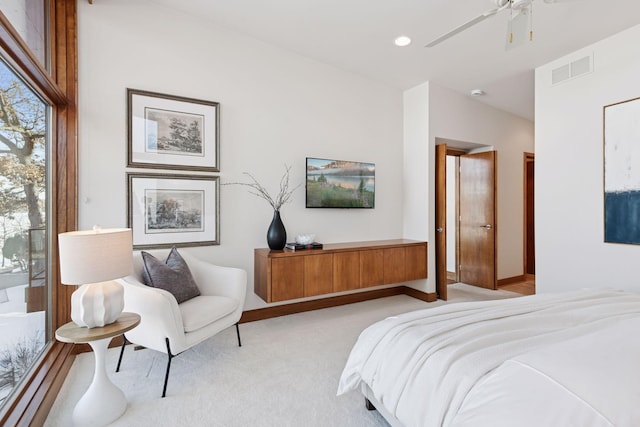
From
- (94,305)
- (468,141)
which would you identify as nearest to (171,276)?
(94,305)

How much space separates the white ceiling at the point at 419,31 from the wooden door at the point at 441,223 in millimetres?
1056

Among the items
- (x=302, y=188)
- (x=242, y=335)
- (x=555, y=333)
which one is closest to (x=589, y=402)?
(x=555, y=333)

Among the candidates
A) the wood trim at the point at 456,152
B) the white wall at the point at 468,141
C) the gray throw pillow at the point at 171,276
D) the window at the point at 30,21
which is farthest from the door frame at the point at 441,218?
the window at the point at 30,21

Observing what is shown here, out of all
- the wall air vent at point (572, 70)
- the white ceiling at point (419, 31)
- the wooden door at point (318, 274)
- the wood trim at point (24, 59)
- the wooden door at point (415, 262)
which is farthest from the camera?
the wooden door at point (415, 262)

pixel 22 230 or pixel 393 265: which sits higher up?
pixel 22 230

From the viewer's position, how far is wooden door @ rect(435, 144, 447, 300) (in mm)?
4320

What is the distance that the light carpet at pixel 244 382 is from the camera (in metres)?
1.87

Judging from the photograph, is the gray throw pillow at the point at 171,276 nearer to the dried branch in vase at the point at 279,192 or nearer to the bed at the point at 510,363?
the dried branch in vase at the point at 279,192

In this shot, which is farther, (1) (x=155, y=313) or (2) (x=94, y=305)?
(1) (x=155, y=313)

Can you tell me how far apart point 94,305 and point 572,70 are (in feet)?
15.5

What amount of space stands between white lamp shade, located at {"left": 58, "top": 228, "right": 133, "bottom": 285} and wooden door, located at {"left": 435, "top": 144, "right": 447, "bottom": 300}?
3823 millimetres

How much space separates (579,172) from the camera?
128 inches

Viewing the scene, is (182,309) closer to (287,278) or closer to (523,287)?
(287,278)

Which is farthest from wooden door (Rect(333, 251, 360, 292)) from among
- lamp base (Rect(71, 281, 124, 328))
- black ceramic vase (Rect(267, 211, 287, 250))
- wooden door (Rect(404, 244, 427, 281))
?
lamp base (Rect(71, 281, 124, 328))
